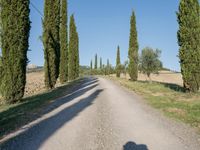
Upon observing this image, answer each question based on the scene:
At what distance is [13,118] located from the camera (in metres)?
11.5

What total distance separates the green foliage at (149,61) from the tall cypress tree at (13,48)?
28.9 metres

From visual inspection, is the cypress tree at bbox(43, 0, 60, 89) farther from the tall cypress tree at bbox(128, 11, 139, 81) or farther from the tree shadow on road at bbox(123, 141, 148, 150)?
the tree shadow on road at bbox(123, 141, 148, 150)

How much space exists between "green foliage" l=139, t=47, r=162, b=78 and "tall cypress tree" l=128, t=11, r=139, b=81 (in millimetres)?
2749

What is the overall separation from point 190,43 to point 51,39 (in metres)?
14.1

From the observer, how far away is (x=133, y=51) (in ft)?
163

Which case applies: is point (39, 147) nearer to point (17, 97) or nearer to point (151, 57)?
point (17, 97)

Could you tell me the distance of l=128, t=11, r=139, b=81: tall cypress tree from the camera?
48900 millimetres

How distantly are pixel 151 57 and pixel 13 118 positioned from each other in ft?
115

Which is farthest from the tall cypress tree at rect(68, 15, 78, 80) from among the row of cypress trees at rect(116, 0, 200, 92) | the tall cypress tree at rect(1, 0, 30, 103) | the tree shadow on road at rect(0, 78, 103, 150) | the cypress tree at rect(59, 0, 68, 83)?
the tree shadow on road at rect(0, 78, 103, 150)

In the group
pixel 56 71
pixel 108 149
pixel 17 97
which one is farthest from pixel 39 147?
pixel 56 71

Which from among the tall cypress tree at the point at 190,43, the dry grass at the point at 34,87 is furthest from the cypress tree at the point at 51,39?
the tall cypress tree at the point at 190,43

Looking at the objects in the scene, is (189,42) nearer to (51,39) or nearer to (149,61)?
(51,39)

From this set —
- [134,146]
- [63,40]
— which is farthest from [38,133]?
[63,40]

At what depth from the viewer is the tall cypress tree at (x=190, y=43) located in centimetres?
2227
